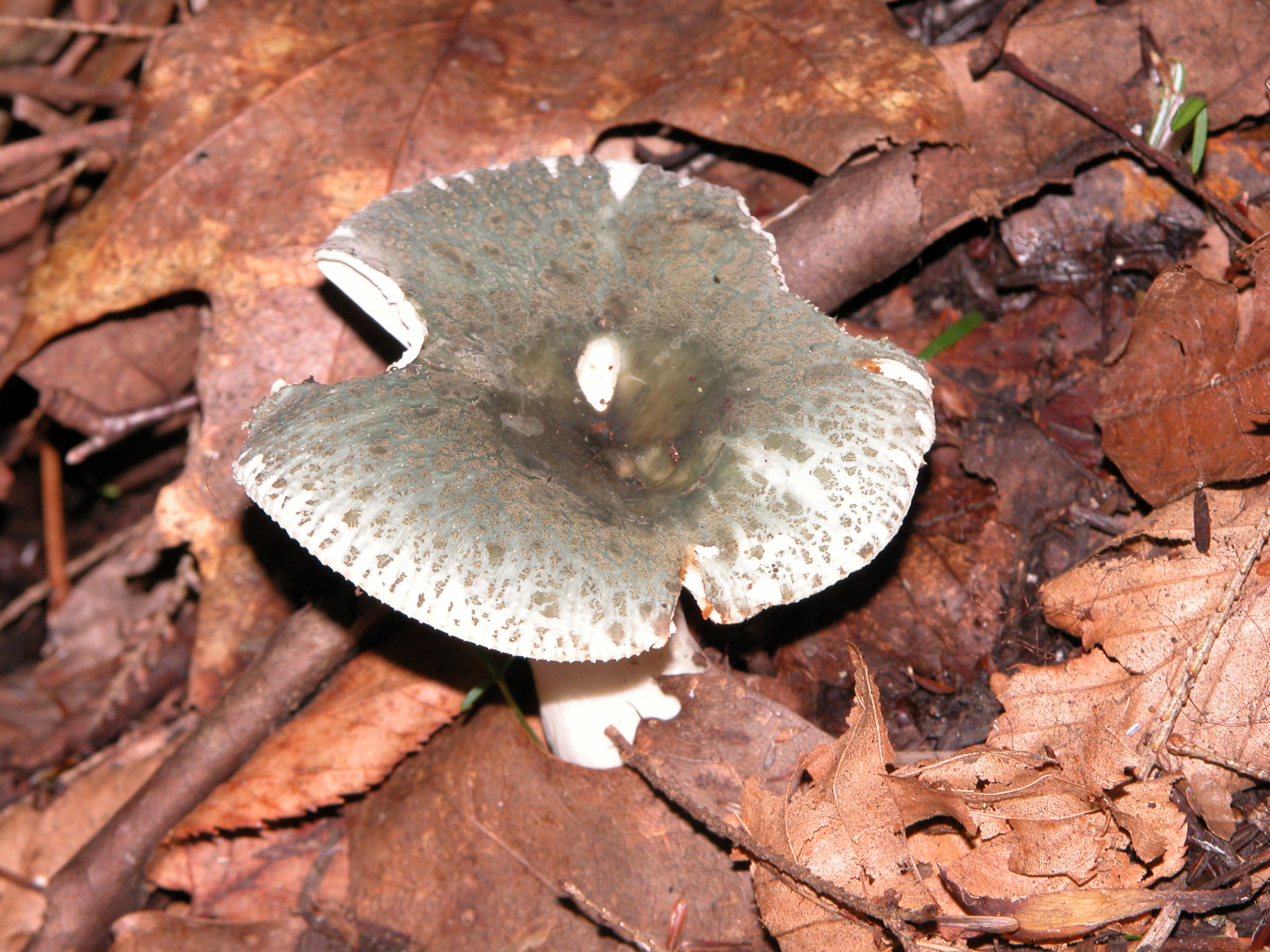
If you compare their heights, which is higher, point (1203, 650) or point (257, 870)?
point (1203, 650)

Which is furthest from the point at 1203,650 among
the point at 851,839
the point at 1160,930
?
the point at 851,839

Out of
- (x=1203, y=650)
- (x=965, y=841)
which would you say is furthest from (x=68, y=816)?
(x=1203, y=650)

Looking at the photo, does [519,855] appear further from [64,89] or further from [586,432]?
[64,89]

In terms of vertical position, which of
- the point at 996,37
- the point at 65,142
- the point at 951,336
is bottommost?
the point at 951,336

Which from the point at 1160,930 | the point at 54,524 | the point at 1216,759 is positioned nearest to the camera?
the point at 1160,930

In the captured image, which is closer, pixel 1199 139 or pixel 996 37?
pixel 1199 139

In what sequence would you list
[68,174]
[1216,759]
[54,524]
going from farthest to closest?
[54,524]
[68,174]
[1216,759]

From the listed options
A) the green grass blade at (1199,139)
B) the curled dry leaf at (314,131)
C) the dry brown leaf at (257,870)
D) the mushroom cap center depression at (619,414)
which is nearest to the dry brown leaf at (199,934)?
the dry brown leaf at (257,870)
